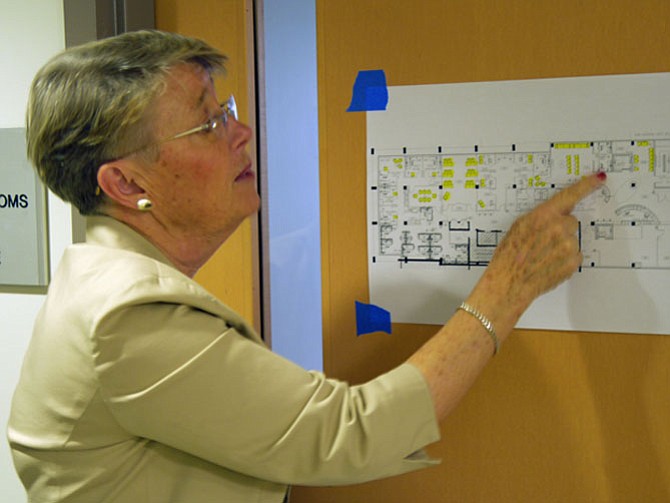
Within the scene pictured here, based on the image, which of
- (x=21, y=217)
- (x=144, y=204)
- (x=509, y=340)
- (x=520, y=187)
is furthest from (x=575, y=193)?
(x=21, y=217)

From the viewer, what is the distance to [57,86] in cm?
98

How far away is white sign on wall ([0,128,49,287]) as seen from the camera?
60.3 inches

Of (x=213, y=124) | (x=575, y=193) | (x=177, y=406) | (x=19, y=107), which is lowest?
(x=177, y=406)

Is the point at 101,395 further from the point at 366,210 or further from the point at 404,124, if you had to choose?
the point at 404,124

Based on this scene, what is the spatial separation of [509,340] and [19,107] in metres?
1.23

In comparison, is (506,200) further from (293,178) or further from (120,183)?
(120,183)

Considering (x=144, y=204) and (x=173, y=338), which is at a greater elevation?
(x=144, y=204)

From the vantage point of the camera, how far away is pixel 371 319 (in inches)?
52.2

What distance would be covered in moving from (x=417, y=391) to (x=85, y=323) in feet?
1.53

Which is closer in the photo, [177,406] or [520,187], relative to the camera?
[177,406]

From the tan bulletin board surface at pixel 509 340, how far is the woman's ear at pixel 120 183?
440 millimetres

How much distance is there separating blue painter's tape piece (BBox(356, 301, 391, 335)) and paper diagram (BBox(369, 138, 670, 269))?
0.11 m

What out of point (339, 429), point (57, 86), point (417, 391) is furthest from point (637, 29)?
point (57, 86)

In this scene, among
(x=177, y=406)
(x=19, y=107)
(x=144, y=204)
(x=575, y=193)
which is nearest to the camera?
(x=177, y=406)
